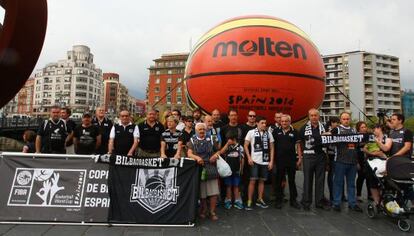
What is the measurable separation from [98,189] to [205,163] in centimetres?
183

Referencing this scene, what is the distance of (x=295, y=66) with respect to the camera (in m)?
6.35

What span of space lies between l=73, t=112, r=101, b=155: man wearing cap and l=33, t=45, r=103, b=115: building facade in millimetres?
114060

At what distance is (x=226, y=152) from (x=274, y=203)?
148 centimetres

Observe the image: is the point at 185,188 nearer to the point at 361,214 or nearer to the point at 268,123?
the point at 268,123

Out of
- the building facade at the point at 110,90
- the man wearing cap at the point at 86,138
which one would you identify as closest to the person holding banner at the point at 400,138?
the man wearing cap at the point at 86,138

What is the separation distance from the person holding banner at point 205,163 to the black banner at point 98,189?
21 cm

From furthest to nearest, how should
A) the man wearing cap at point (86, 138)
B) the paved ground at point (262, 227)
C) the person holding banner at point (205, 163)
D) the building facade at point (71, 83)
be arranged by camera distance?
the building facade at point (71, 83) < the man wearing cap at point (86, 138) < the person holding banner at point (205, 163) < the paved ground at point (262, 227)

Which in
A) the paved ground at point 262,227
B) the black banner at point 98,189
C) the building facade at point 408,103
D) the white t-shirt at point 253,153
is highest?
the building facade at point 408,103

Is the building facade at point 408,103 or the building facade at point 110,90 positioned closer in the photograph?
the building facade at point 408,103

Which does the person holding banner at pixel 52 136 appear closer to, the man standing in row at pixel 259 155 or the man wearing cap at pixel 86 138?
the man wearing cap at pixel 86 138

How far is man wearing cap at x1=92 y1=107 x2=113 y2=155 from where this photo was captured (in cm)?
695

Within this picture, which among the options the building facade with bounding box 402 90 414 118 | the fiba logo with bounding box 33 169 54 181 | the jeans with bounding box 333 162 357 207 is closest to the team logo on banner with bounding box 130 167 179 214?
the fiba logo with bounding box 33 169 54 181

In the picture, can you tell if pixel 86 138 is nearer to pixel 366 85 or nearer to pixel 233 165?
pixel 233 165

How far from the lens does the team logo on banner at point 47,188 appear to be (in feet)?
16.2
